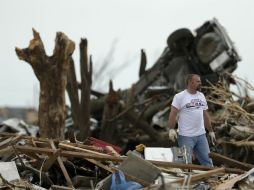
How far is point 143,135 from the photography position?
41.5 feet

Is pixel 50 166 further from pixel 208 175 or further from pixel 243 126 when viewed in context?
pixel 243 126

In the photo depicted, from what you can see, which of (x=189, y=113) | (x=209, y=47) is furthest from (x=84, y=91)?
(x=189, y=113)

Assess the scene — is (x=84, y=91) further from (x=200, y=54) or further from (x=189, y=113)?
(x=189, y=113)

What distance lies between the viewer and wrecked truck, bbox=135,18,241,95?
467 inches

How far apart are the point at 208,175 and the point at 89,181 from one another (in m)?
1.62

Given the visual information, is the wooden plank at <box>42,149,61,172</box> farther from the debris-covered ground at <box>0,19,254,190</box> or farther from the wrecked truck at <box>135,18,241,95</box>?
the wrecked truck at <box>135,18,241,95</box>

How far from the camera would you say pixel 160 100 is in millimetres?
12930

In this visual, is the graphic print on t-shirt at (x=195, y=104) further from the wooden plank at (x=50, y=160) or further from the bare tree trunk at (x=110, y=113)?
the bare tree trunk at (x=110, y=113)

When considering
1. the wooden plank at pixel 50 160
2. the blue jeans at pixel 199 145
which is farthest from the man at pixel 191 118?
the wooden plank at pixel 50 160

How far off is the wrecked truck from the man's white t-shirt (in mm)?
4886

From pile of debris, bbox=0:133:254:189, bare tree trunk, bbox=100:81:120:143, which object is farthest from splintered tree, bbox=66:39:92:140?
pile of debris, bbox=0:133:254:189

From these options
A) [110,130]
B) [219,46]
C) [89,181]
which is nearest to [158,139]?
[110,130]

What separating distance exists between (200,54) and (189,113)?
18.1 feet

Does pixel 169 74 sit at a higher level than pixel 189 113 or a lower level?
higher
